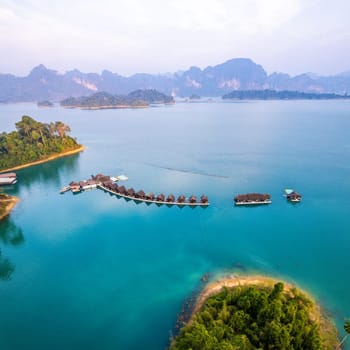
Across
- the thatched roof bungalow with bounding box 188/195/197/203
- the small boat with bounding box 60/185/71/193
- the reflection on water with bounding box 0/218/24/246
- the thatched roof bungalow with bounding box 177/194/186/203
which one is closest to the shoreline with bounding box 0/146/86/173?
the small boat with bounding box 60/185/71/193

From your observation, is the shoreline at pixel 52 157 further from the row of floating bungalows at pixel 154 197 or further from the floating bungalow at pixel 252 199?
the floating bungalow at pixel 252 199

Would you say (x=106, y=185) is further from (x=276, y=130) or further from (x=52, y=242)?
(x=276, y=130)

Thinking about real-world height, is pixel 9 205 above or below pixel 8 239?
above

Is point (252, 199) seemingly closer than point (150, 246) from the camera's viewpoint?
No

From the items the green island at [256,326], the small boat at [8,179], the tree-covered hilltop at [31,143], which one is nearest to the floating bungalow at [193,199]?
the green island at [256,326]

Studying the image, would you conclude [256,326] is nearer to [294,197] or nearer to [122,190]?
[294,197]

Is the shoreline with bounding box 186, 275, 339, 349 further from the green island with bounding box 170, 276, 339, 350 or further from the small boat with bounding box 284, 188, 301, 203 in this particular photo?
the small boat with bounding box 284, 188, 301, 203

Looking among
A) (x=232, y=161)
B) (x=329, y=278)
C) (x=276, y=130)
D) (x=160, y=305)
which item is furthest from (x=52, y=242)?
(x=276, y=130)

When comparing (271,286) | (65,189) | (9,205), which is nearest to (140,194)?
(65,189)

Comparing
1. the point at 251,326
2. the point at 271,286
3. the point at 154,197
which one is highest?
the point at 251,326
